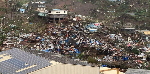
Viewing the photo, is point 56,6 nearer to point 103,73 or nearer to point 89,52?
point 89,52

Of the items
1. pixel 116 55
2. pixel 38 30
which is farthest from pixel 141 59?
pixel 38 30

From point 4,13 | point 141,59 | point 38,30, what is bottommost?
point 141,59

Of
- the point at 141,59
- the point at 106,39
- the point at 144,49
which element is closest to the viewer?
the point at 141,59

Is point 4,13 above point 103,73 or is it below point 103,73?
above

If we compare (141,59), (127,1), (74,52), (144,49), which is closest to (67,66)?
(74,52)

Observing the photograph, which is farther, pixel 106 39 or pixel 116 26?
pixel 116 26

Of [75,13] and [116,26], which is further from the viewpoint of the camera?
[75,13]

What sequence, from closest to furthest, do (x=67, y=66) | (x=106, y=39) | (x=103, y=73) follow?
(x=67, y=66)
(x=103, y=73)
(x=106, y=39)

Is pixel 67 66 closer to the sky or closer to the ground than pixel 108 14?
closer to the ground

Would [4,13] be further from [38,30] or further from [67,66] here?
[67,66]
